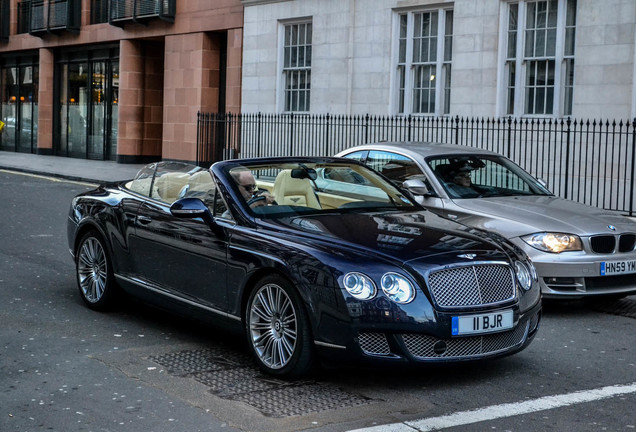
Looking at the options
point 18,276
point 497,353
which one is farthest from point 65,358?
point 18,276

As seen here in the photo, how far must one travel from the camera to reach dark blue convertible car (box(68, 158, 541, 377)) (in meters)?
5.95

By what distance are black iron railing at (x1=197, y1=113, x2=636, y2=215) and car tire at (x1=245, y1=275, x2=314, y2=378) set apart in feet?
35.4

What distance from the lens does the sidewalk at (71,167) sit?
26631mm

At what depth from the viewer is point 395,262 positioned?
19.8ft

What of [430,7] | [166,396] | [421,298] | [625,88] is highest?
[430,7]

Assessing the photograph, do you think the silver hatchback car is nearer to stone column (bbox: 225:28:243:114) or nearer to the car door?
the car door

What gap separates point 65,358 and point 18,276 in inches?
145

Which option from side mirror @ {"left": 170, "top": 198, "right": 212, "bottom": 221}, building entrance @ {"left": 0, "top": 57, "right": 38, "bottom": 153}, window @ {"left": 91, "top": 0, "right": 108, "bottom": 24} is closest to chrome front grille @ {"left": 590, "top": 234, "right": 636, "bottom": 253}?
side mirror @ {"left": 170, "top": 198, "right": 212, "bottom": 221}

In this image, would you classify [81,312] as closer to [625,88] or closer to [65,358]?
[65,358]

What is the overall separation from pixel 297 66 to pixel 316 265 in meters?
19.9

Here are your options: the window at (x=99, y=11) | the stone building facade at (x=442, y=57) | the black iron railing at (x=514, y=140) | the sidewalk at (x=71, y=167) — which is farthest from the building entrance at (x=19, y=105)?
the stone building facade at (x=442, y=57)

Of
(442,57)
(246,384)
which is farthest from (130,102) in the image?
(246,384)

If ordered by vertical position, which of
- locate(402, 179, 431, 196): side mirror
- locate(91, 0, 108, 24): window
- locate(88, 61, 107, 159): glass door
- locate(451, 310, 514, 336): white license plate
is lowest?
locate(451, 310, 514, 336): white license plate

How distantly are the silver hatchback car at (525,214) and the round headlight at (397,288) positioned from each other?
2.95 meters
